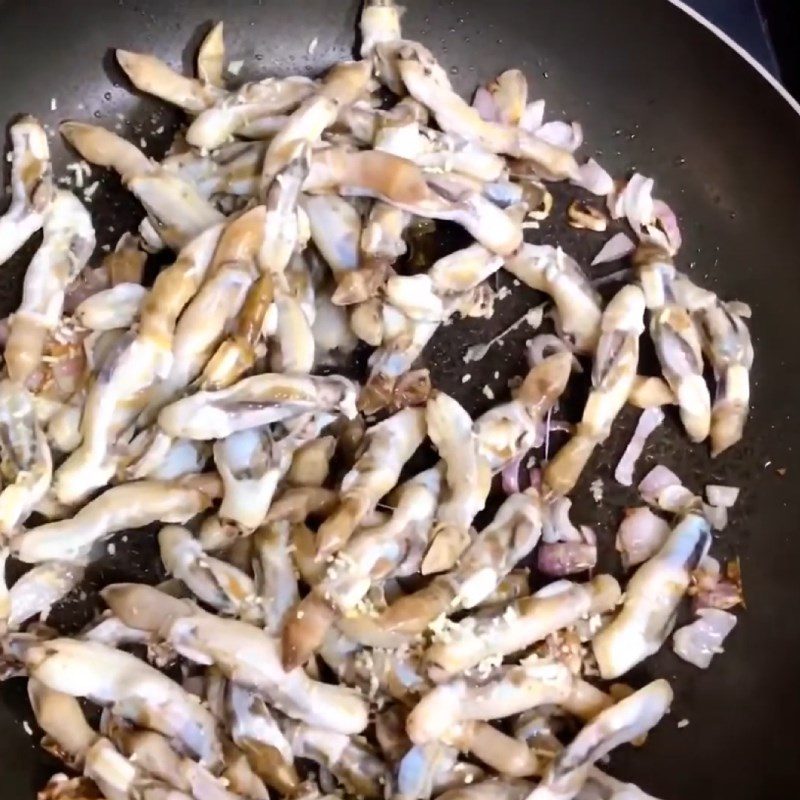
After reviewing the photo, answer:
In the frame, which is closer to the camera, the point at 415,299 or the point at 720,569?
the point at 415,299

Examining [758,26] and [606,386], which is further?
[758,26]

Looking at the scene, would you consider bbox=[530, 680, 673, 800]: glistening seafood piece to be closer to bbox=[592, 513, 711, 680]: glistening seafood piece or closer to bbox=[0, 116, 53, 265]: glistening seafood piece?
bbox=[592, 513, 711, 680]: glistening seafood piece

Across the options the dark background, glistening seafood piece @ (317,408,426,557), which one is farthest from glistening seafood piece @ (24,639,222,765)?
the dark background

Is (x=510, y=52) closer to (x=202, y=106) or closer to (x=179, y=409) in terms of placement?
(x=202, y=106)

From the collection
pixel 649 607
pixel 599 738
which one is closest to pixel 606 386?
pixel 649 607

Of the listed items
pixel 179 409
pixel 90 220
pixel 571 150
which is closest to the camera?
pixel 179 409

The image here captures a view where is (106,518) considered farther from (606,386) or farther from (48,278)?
(606,386)

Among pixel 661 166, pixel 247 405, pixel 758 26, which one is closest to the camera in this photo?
pixel 247 405

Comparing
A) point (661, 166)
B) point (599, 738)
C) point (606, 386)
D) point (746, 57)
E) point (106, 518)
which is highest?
point (746, 57)

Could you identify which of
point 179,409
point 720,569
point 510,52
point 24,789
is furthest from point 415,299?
point 24,789
